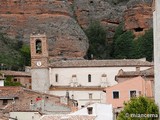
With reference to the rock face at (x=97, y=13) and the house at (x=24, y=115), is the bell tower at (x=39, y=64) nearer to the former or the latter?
the house at (x=24, y=115)

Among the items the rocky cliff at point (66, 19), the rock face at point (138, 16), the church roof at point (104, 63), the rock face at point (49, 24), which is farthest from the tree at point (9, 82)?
the rock face at point (138, 16)

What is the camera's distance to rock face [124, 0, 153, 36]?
144m

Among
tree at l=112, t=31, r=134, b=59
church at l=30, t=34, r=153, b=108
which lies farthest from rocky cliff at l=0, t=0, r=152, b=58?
church at l=30, t=34, r=153, b=108

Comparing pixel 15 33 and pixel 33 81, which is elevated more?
pixel 15 33

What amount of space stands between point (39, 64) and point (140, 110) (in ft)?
191

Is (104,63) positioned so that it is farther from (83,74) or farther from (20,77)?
(20,77)

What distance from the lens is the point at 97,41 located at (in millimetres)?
142125

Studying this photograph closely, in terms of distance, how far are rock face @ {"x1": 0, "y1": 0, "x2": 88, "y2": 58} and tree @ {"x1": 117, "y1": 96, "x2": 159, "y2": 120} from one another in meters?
81.8

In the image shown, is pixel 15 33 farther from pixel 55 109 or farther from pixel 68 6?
pixel 55 109

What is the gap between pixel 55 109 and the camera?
70375mm

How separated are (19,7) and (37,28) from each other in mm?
5506

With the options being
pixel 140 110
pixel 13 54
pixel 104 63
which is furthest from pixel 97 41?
pixel 140 110

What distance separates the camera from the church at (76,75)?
102 m

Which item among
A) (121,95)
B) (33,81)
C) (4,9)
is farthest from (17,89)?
(4,9)
